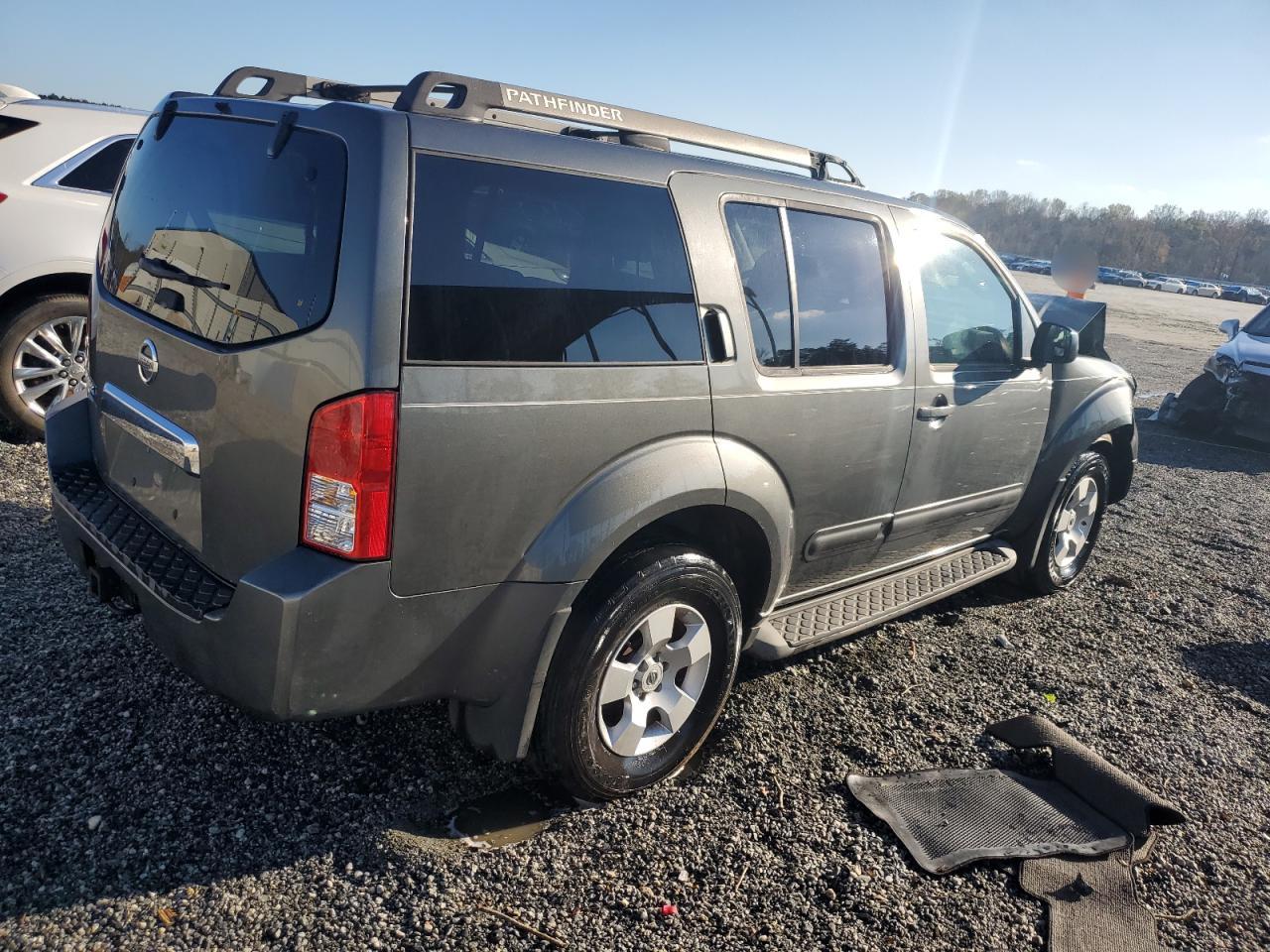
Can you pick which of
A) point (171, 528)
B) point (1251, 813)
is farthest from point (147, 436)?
point (1251, 813)

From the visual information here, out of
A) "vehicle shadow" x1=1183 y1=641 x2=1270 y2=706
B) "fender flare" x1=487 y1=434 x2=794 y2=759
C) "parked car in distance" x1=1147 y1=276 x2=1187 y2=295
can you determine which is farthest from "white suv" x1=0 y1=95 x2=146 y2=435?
"parked car in distance" x1=1147 y1=276 x2=1187 y2=295

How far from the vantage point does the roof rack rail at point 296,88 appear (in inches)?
113

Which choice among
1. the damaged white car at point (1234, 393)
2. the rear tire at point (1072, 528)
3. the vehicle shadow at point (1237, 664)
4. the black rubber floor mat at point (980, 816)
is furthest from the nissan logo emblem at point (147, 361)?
the damaged white car at point (1234, 393)

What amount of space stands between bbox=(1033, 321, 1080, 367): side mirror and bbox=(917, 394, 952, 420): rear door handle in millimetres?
834

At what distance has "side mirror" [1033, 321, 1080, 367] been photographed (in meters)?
4.21

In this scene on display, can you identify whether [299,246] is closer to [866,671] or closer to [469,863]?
[469,863]

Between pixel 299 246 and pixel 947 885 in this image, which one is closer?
pixel 299 246

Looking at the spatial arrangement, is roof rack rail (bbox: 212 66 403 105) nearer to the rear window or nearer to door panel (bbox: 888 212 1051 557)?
the rear window

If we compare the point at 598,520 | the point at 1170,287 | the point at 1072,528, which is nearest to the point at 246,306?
the point at 598,520

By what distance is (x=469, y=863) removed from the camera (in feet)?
8.09

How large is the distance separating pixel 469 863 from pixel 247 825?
0.66 meters

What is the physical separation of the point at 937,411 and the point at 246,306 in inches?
106

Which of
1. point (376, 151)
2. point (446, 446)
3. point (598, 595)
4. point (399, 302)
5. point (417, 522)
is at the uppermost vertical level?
point (376, 151)

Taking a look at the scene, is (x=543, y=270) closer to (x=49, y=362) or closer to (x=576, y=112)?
(x=576, y=112)
